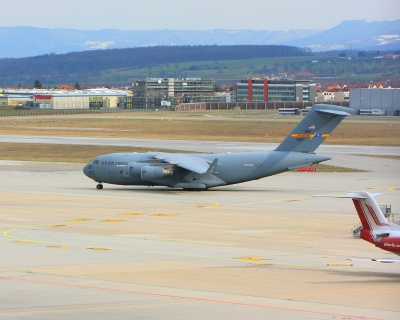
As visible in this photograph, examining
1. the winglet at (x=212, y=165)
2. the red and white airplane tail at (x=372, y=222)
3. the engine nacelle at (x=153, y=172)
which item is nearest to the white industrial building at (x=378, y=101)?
the winglet at (x=212, y=165)

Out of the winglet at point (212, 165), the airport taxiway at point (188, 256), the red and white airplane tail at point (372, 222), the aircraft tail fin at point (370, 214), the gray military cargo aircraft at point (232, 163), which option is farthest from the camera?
the gray military cargo aircraft at point (232, 163)

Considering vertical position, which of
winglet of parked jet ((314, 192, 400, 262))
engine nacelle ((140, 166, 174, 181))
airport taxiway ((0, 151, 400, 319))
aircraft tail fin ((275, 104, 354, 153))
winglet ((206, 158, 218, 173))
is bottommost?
airport taxiway ((0, 151, 400, 319))

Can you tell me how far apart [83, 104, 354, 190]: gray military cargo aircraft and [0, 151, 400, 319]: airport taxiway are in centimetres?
119

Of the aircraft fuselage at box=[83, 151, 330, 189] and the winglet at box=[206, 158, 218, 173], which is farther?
the aircraft fuselage at box=[83, 151, 330, 189]

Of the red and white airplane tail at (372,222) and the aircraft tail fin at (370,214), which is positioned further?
the aircraft tail fin at (370,214)

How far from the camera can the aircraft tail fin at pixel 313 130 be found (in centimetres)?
5662

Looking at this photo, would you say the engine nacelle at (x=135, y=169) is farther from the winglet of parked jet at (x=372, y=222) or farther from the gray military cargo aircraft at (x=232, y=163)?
the winglet of parked jet at (x=372, y=222)

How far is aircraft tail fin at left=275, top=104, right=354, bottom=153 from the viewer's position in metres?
56.6

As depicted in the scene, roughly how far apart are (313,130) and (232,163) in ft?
20.8

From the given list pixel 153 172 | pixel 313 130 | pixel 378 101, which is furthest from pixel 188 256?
pixel 378 101

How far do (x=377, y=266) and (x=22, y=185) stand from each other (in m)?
35.9

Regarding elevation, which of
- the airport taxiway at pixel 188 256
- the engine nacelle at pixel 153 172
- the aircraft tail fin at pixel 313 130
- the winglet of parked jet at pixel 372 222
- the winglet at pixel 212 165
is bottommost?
the airport taxiway at pixel 188 256

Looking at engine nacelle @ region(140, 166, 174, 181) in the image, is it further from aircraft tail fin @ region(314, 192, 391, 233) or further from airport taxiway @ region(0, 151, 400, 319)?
aircraft tail fin @ region(314, 192, 391, 233)

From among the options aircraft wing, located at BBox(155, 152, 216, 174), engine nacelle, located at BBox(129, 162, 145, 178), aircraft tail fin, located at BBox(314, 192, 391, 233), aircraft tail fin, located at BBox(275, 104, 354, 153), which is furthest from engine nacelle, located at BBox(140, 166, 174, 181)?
aircraft tail fin, located at BBox(314, 192, 391, 233)
